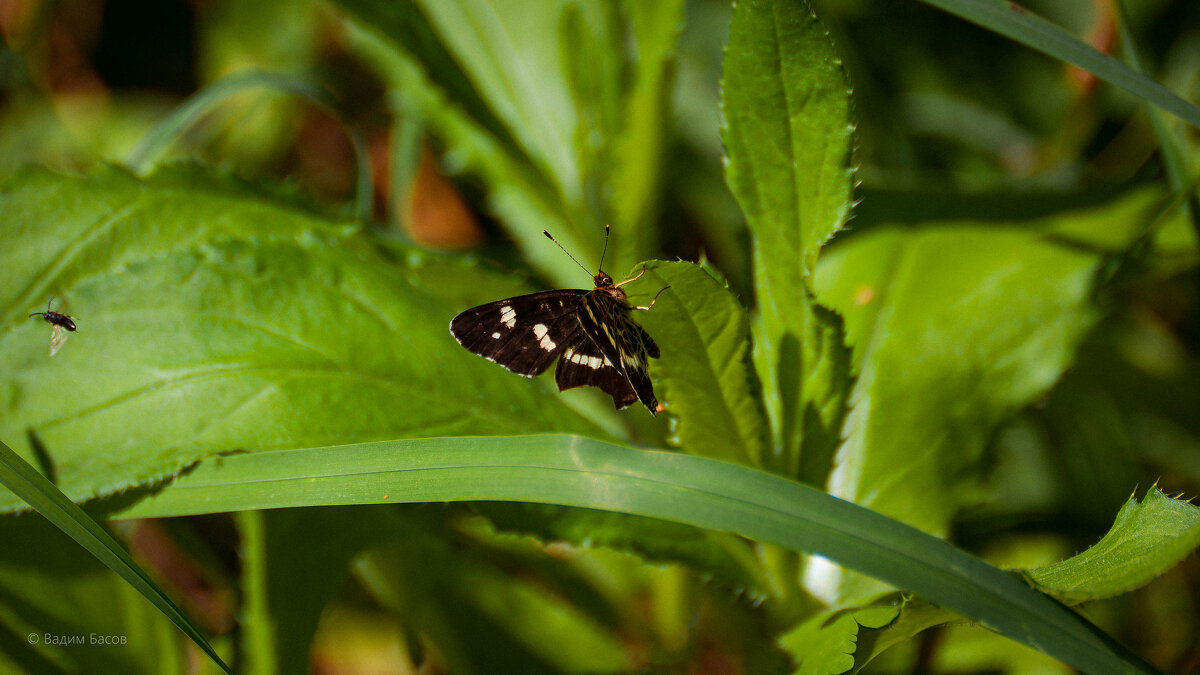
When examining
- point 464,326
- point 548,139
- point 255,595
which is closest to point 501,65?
point 548,139

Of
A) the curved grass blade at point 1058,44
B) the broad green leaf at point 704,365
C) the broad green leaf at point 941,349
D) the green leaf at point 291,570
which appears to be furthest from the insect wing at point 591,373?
the curved grass blade at point 1058,44

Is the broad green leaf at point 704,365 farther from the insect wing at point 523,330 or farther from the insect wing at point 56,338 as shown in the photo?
the insect wing at point 56,338

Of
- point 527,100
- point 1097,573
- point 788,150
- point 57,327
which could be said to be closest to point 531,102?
point 527,100

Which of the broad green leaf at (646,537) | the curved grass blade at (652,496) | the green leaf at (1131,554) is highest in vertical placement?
the green leaf at (1131,554)

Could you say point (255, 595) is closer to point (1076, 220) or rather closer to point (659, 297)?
point (659, 297)

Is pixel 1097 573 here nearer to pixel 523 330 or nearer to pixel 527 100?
pixel 523 330

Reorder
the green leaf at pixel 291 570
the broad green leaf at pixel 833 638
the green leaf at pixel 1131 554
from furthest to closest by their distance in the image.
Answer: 1. the green leaf at pixel 291 570
2. the broad green leaf at pixel 833 638
3. the green leaf at pixel 1131 554

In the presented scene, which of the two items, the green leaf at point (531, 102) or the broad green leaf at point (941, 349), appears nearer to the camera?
the broad green leaf at point (941, 349)
